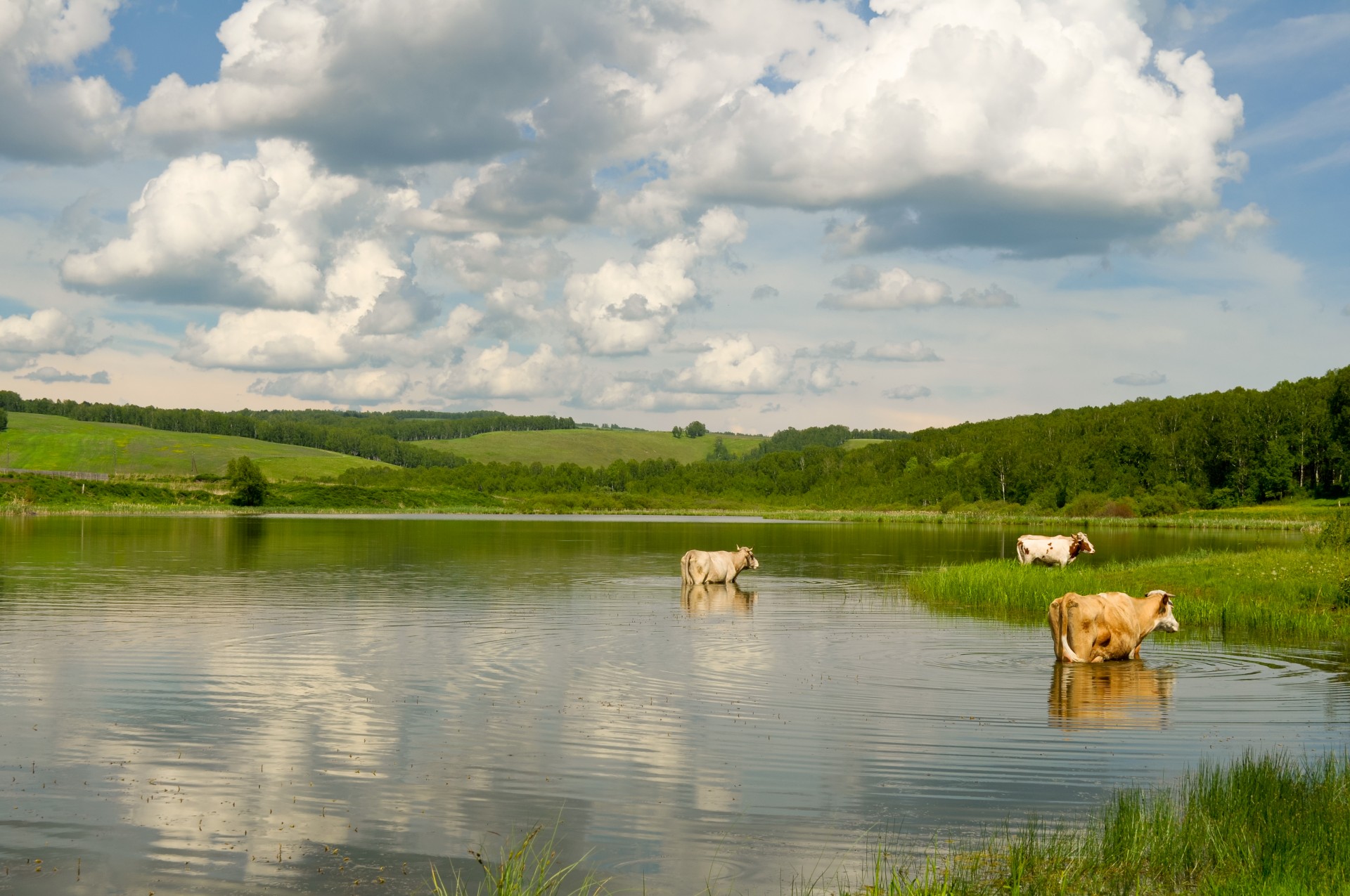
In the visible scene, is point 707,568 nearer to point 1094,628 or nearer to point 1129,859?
point 1094,628

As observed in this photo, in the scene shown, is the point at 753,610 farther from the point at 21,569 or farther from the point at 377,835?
the point at 21,569

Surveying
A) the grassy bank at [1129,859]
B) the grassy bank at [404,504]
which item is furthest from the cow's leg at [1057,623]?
the grassy bank at [404,504]

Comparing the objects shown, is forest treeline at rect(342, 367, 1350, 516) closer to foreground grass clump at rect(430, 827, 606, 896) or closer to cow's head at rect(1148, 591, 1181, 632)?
cow's head at rect(1148, 591, 1181, 632)

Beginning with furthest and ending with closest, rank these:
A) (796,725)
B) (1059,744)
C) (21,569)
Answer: (21,569)
(796,725)
(1059,744)

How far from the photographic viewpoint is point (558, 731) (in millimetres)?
15219

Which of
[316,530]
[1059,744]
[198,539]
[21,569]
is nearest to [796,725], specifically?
[1059,744]

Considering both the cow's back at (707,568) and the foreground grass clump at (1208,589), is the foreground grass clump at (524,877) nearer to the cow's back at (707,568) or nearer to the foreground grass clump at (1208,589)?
the foreground grass clump at (1208,589)

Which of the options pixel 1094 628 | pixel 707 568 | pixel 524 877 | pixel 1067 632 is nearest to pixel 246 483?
pixel 707 568

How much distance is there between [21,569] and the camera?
41156 mm

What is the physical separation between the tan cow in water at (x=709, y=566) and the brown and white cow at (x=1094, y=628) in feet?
62.5

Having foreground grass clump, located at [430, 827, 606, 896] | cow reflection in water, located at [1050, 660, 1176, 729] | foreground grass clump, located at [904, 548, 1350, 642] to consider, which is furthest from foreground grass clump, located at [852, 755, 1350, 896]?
foreground grass clump, located at [904, 548, 1350, 642]

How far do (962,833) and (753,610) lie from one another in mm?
20927

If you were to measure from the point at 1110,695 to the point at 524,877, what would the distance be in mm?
12567

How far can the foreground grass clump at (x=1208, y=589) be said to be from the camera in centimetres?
2695
